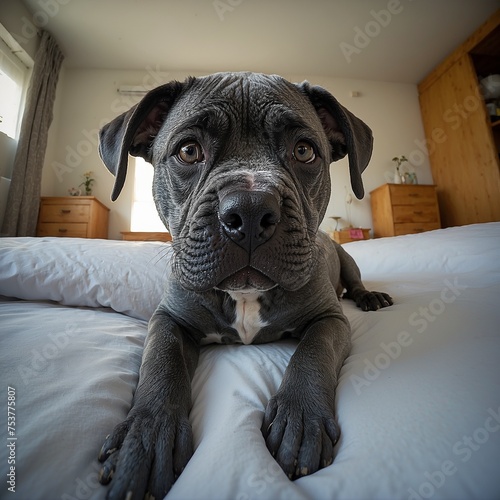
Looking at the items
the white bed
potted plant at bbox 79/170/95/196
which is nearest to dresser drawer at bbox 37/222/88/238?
potted plant at bbox 79/170/95/196

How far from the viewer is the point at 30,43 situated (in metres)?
5.43

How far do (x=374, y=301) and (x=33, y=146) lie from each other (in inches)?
252

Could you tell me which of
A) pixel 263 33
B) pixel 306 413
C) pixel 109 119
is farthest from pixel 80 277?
pixel 109 119

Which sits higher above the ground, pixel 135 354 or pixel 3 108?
pixel 3 108

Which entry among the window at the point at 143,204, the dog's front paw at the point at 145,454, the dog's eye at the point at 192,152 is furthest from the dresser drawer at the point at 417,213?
the dog's front paw at the point at 145,454

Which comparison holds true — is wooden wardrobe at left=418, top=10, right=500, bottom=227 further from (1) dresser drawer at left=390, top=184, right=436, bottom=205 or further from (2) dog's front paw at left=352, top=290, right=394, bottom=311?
(2) dog's front paw at left=352, top=290, right=394, bottom=311

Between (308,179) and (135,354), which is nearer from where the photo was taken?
(135,354)

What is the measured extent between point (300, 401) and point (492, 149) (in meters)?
7.59

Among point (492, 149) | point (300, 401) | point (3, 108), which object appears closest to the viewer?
point (300, 401)

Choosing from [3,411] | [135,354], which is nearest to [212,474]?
[3,411]

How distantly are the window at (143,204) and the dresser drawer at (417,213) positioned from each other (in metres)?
5.46

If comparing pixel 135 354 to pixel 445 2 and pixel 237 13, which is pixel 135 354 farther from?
pixel 445 2

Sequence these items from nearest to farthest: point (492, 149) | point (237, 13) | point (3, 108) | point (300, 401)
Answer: point (300, 401) → point (3, 108) → point (237, 13) → point (492, 149)

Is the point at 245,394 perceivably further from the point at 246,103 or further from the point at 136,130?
the point at 136,130
